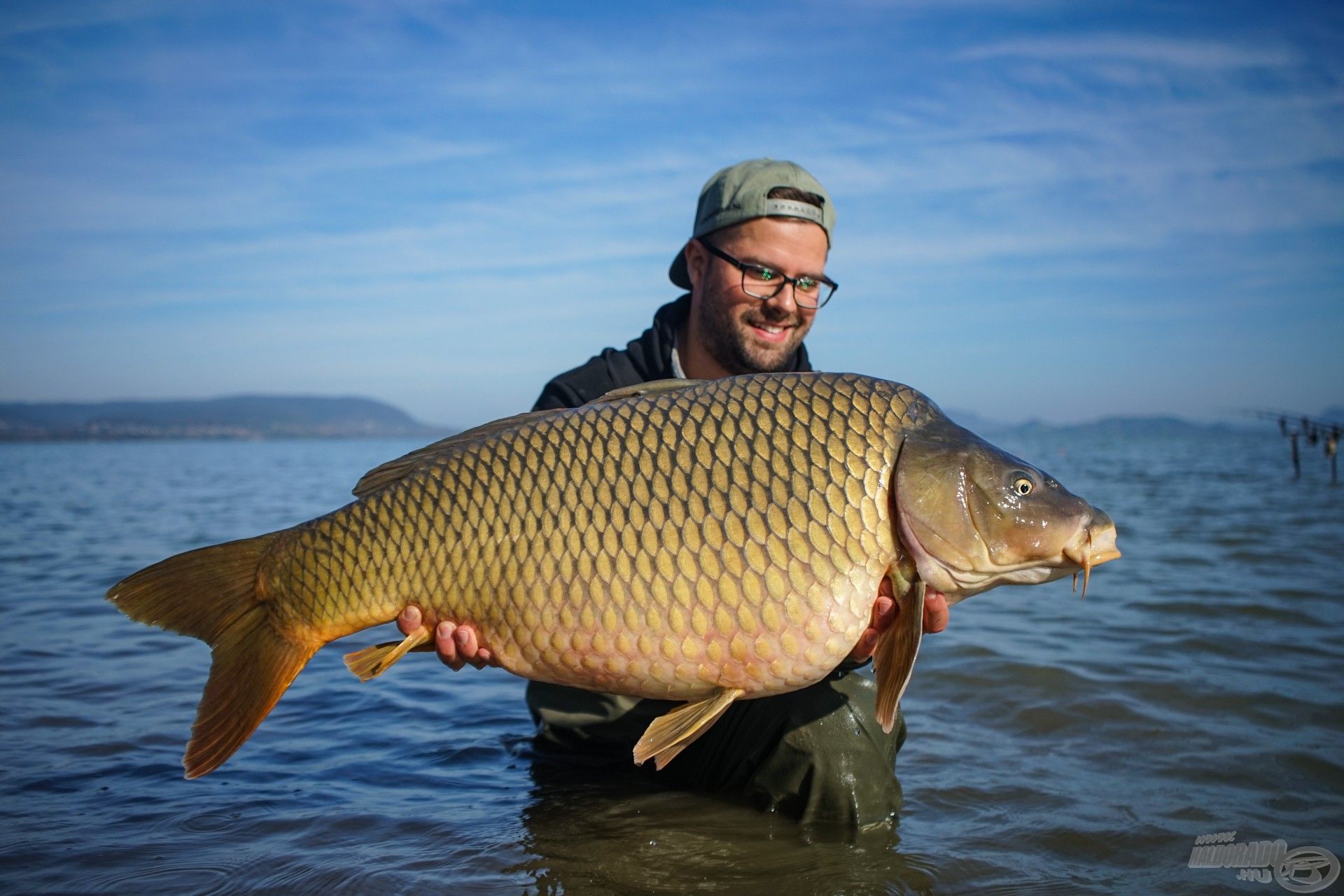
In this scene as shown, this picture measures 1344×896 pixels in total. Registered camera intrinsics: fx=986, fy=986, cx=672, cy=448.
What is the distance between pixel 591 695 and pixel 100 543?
8704 millimetres

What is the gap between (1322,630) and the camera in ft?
18.1

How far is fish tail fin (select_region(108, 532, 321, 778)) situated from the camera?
2.50 m

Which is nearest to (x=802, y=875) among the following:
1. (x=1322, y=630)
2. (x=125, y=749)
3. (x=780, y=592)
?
(x=780, y=592)

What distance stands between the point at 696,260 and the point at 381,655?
90.2 inches

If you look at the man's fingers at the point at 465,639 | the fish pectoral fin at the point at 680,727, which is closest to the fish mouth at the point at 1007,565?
the fish pectoral fin at the point at 680,727

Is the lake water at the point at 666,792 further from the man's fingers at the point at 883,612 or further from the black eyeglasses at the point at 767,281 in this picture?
the black eyeglasses at the point at 767,281

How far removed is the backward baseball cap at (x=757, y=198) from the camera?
12.6 feet

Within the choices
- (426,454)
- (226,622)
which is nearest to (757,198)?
(426,454)

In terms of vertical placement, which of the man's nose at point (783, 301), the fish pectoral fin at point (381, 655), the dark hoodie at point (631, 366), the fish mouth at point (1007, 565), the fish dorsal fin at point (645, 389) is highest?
the man's nose at point (783, 301)

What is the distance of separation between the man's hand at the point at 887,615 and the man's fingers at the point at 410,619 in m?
1.11

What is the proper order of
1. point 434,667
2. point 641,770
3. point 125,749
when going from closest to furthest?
point 641,770 < point 125,749 < point 434,667

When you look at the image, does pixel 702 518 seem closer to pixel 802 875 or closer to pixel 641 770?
pixel 802 875

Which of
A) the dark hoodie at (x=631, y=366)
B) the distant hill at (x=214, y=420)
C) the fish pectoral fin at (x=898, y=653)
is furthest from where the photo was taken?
the distant hill at (x=214, y=420)

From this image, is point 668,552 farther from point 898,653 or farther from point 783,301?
Result: point 783,301
